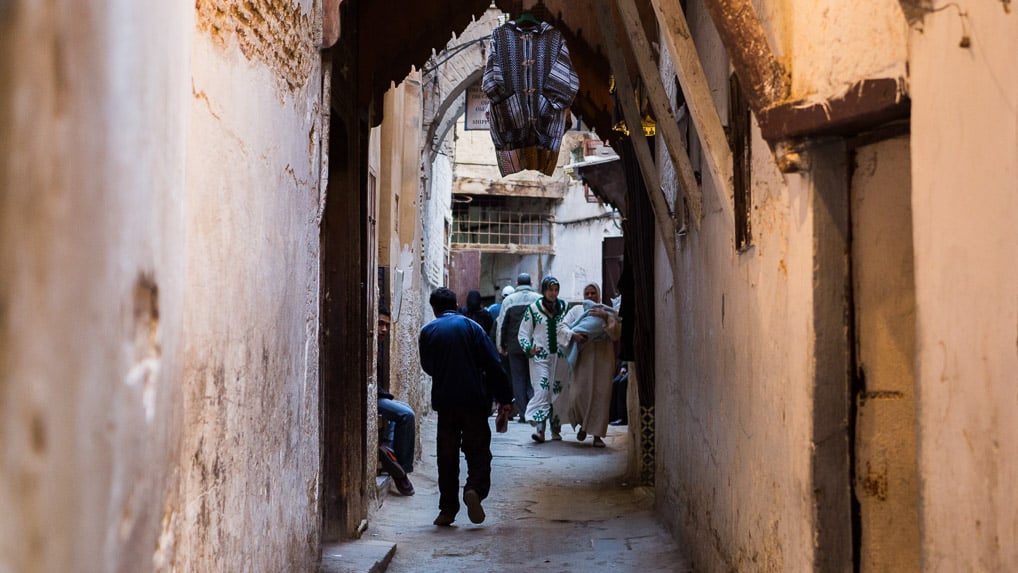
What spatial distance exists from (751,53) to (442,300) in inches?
180

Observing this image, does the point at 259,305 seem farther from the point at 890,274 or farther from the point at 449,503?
the point at 449,503

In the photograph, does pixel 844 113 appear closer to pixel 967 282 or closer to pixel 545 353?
pixel 967 282

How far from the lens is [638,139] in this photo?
6211 millimetres

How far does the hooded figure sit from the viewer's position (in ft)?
38.3

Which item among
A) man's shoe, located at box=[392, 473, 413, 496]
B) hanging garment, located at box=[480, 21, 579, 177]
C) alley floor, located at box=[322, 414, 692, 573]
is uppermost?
hanging garment, located at box=[480, 21, 579, 177]

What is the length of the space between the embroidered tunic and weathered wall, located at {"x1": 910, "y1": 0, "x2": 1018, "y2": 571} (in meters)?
9.25

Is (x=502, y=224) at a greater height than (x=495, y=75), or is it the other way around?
(x=502, y=224)

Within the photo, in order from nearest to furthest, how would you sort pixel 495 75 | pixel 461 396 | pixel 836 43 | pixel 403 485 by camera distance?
pixel 836 43
pixel 461 396
pixel 495 75
pixel 403 485

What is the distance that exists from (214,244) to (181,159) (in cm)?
121

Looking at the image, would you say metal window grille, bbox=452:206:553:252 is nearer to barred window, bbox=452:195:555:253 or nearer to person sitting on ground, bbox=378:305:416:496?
barred window, bbox=452:195:555:253

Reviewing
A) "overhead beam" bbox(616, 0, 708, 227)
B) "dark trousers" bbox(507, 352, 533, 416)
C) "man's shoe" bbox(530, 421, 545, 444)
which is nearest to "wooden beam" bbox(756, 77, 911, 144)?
"overhead beam" bbox(616, 0, 708, 227)

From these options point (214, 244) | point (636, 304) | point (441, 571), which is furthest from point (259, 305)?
point (636, 304)

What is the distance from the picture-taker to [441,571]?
19.1ft

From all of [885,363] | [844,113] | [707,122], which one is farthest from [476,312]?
[844,113]
